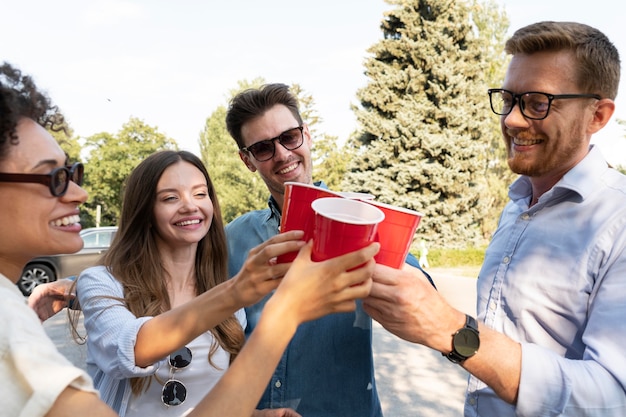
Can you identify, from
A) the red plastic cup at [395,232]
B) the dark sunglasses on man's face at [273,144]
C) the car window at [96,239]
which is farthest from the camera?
the car window at [96,239]

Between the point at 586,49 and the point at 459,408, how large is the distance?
457cm

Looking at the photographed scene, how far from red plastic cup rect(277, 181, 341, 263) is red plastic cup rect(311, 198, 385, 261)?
0.23 feet

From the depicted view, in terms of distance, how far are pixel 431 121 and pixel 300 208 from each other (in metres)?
24.2

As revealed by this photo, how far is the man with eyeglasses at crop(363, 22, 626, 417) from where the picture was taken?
175 cm

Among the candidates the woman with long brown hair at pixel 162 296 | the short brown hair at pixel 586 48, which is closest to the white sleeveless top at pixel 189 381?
the woman with long brown hair at pixel 162 296

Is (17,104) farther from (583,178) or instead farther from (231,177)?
(231,177)

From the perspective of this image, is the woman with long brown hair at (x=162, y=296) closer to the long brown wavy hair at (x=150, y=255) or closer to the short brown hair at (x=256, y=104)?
the long brown wavy hair at (x=150, y=255)

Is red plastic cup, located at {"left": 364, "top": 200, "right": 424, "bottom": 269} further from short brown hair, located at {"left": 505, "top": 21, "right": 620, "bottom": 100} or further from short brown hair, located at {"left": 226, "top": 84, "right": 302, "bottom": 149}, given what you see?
short brown hair, located at {"left": 226, "top": 84, "right": 302, "bottom": 149}

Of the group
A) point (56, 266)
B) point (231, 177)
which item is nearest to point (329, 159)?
point (231, 177)

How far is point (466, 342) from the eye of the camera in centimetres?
177

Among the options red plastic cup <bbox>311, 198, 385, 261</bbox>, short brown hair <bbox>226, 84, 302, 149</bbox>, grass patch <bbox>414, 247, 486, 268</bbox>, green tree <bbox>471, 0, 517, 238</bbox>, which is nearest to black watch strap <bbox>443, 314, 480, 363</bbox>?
red plastic cup <bbox>311, 198, 385, 261</bbox>

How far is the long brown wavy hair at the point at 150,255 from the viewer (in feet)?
8.11

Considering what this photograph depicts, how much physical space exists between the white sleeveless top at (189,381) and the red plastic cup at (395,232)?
4.03 ft

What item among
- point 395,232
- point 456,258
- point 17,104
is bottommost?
point 456,258
